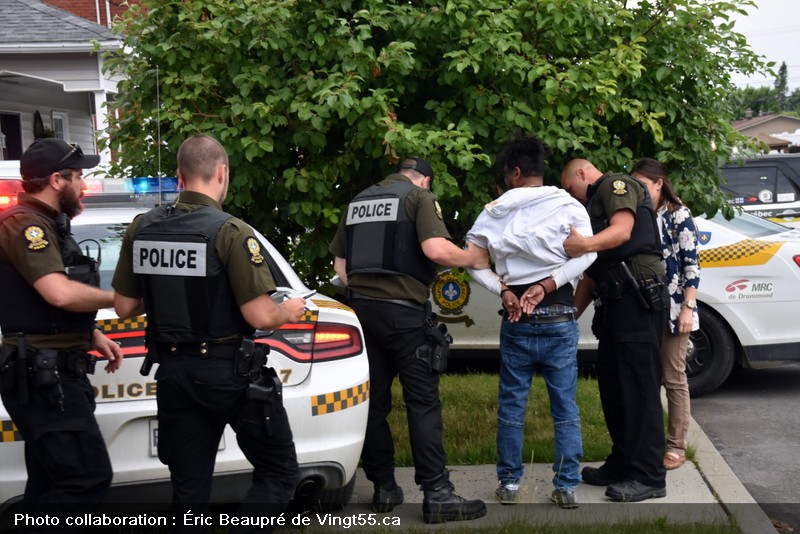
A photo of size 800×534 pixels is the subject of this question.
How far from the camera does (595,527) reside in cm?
439

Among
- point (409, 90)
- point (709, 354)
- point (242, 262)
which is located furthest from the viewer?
point (709, 354)

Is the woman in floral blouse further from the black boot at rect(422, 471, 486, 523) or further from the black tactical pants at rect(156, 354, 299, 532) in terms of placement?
the black tactical pants at rect(156, 354, 299, 532)

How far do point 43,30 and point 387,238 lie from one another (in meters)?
12.0

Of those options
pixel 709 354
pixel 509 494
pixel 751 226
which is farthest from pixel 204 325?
pixel 751 226

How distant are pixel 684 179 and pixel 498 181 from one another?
111 centimetres

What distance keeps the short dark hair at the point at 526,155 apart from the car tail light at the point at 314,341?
113cm

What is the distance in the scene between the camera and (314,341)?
4.32m

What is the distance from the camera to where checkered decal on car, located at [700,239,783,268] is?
7.43m

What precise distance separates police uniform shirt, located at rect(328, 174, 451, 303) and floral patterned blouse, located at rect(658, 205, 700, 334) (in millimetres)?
1430

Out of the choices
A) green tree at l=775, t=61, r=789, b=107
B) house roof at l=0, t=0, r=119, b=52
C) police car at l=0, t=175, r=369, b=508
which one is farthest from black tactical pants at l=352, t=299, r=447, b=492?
green tree at l=775, t=61, r=789, b=107

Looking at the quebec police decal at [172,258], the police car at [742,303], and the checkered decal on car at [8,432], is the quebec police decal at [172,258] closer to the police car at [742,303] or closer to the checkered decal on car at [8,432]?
the checkered decal on car at [8,432]

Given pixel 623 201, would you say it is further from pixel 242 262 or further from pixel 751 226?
pixel 751 226

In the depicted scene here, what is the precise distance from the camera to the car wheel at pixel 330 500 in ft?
15.3

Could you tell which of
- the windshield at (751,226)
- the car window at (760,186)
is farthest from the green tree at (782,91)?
the windshield at (751,226)
